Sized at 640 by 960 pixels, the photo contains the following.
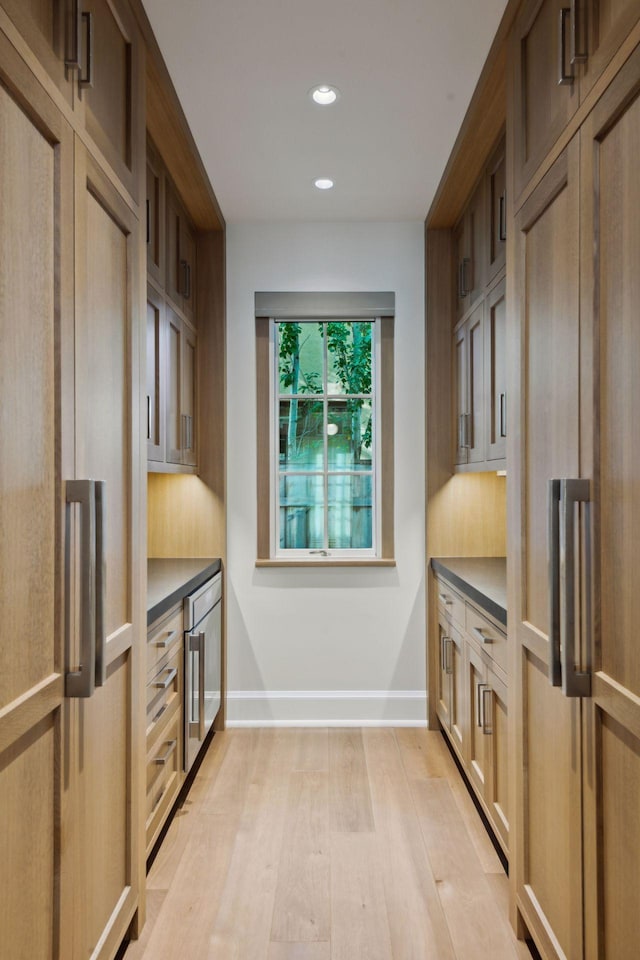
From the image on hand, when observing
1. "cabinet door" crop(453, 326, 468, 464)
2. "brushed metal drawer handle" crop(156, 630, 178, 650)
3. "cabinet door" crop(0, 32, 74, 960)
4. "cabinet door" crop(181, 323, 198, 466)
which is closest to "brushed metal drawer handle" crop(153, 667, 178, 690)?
"brushed metal drawer handle" crop(156, 630, 178, 650)

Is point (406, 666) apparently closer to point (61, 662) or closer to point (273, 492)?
point (273, 492)

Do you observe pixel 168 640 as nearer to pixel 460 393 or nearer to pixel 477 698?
pixel 477 698

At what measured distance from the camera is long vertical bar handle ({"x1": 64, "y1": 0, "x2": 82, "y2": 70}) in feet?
4.37

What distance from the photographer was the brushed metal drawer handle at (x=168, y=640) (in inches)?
87.1

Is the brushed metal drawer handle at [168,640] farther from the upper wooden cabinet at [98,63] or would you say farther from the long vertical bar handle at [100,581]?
the upper wooden cabinet at [98,63]

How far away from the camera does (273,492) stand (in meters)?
3.59

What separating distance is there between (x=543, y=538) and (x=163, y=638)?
4.35 ft

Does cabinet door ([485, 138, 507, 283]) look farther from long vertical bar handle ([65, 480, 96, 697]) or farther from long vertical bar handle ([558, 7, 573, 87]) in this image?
long vertical bar handle ([65, 480, 96, 697])

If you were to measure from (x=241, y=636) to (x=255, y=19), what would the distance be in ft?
8.87

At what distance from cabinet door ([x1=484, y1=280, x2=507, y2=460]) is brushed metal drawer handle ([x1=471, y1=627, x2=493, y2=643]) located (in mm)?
663

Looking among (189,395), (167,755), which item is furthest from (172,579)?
(189,395)

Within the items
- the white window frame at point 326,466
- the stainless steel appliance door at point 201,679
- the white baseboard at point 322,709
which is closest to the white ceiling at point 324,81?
the white window frame at point 326,466

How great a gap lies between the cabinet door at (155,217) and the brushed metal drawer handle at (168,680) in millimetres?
1466

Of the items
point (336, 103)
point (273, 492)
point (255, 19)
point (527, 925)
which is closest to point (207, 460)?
point (273, 492)
